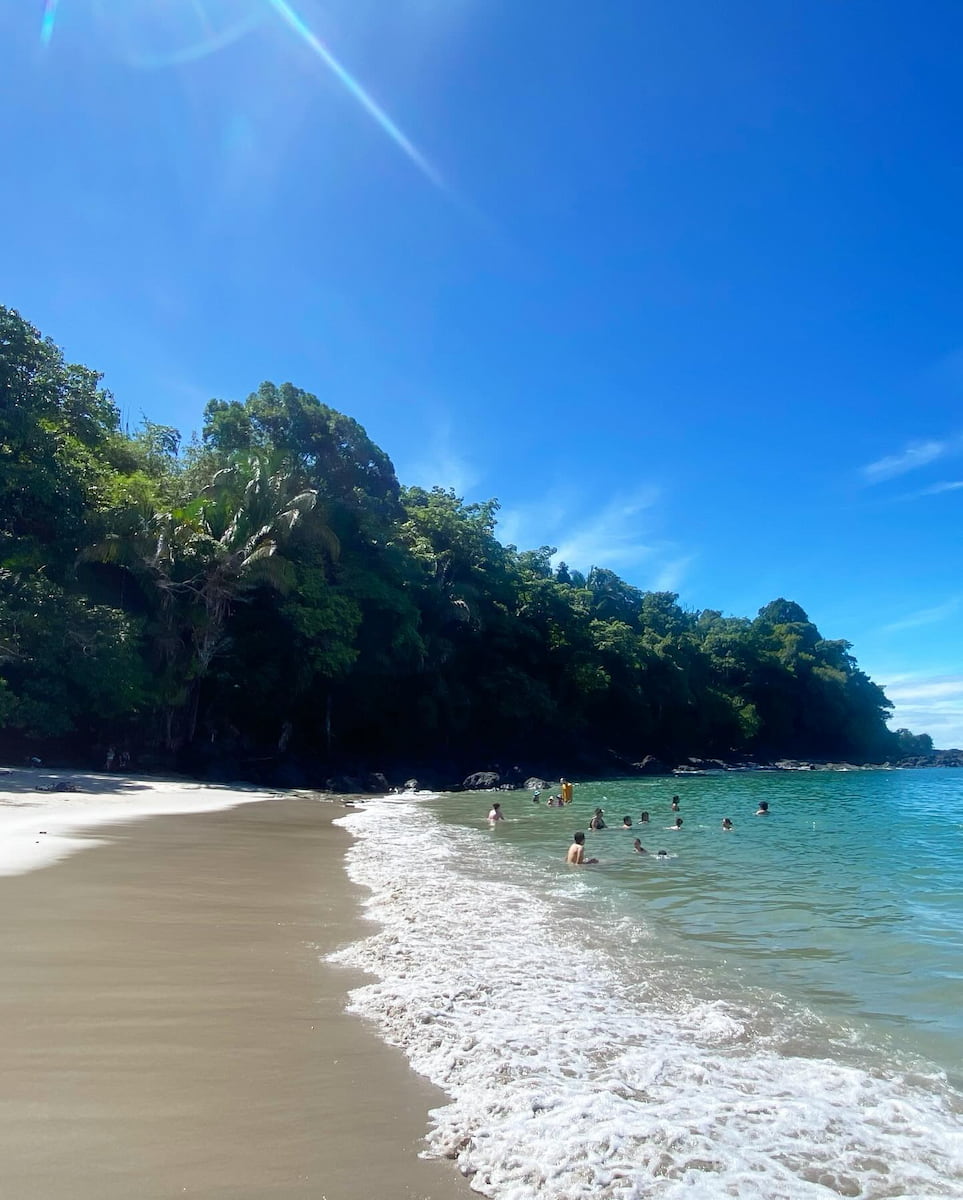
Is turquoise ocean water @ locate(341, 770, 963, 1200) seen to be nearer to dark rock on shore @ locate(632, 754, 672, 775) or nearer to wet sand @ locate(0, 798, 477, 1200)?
wet sand @ locate(0, 798, 477, 1200)

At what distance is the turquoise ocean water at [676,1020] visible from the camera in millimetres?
3424

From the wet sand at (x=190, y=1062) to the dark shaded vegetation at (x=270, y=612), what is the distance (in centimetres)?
1719

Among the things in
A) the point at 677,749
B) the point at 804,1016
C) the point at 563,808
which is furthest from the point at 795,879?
the point at 677,749

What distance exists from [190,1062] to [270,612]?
93.6 ft

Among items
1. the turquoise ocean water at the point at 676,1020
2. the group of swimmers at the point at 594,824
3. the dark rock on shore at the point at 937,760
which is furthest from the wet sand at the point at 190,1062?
the dark rock on shore at the point at 937,760

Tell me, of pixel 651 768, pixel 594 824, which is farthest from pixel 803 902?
pixel 651 768

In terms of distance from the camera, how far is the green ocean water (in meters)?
6.12

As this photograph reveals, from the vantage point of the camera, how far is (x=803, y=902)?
999cm

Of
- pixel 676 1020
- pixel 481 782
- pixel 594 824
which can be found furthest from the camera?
pixel 481 782

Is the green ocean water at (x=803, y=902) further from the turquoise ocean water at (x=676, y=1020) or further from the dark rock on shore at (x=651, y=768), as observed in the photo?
the dark rock on shore at (x=651, y=768)

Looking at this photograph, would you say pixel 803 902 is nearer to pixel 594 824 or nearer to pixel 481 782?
pixel 594 824

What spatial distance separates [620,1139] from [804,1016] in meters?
2.83

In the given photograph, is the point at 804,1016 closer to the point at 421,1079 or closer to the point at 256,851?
the point at 421,1079

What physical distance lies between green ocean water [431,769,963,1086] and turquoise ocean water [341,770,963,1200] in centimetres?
5
